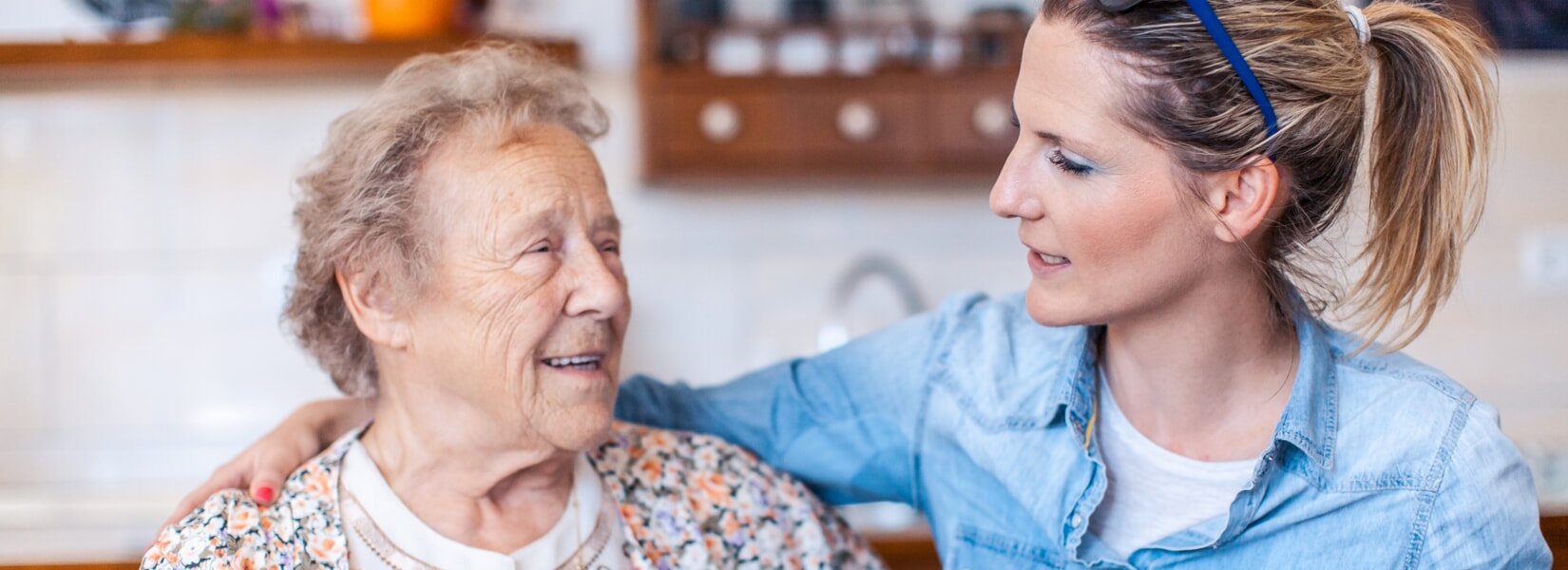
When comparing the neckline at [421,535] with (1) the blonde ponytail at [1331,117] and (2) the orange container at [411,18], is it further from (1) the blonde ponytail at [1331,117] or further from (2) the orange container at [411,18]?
(2) the orange container at [411,18]

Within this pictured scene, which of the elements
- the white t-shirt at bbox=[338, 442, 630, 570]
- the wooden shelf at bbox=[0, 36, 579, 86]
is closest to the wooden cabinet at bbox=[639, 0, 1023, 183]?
the wooden shelf at bbox=[0, 36, 579, 86]

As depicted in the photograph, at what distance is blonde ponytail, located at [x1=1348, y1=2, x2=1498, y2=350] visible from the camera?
110 centimetres

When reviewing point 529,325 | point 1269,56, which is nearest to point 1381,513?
point 1269,56

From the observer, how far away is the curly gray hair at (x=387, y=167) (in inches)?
47.1

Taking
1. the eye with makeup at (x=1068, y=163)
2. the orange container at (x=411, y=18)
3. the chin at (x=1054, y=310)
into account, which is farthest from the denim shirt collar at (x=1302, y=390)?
the orange container at (x=411, y=18)

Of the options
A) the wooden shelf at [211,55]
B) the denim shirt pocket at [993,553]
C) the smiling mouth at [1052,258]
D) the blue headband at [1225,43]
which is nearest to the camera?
the blue headband at [1225,43]

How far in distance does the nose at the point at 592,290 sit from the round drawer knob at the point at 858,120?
126cm

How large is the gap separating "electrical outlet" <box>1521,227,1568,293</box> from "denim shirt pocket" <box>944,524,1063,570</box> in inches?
80.0

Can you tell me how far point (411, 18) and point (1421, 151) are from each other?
175cm

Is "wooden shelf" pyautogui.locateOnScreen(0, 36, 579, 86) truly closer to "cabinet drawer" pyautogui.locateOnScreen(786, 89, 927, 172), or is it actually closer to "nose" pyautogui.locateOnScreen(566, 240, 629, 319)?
"cabinet drawer" pyautogui.locateOnScreen(786, 89, 927, 172)

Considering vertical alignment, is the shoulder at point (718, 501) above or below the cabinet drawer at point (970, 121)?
below

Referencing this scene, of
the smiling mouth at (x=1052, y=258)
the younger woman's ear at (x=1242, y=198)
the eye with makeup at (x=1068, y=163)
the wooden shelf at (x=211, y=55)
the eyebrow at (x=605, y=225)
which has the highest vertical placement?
the wooden shelf at (x=211, y=55)

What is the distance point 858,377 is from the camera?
139 cm

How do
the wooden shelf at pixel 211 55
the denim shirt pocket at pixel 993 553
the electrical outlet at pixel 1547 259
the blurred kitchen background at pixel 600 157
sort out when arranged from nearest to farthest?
the denim shirt pocket at pixel 993 553, the wooden shelf at pixel 211 55, the blurred kitchen background at pixel 600 157, the electrical outlet at pixel 1547 259
